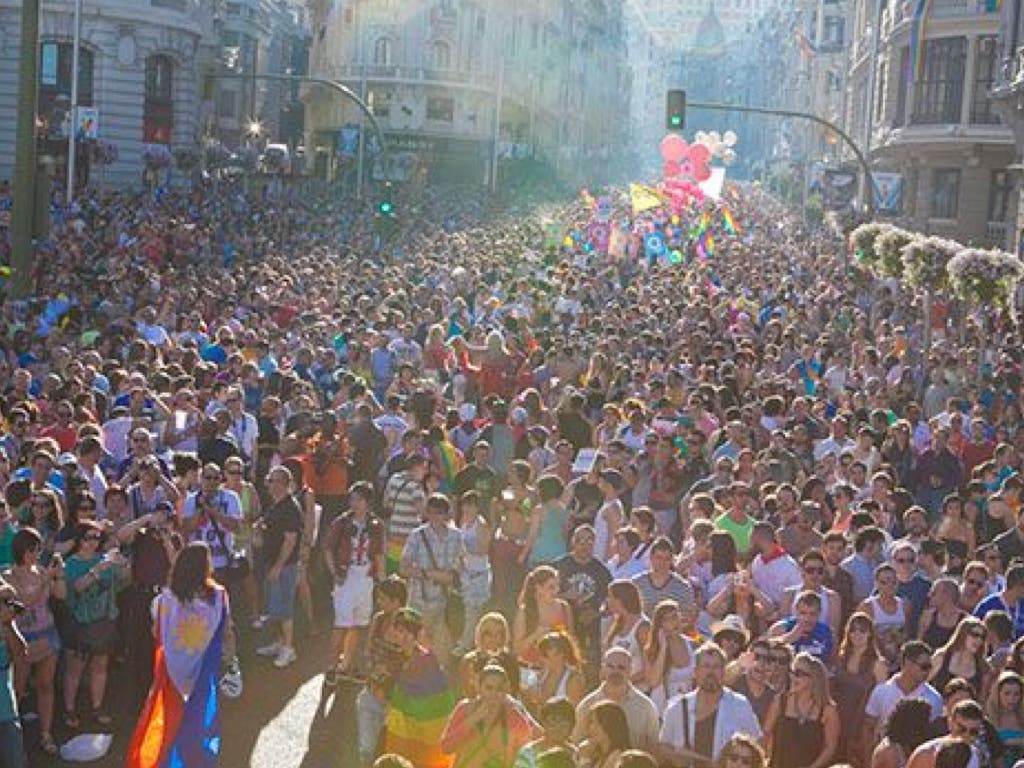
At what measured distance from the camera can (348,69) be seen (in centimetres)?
9081

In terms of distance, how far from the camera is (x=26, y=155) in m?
18.0

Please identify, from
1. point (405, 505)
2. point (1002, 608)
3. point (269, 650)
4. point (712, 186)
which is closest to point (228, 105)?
point (712, 186)

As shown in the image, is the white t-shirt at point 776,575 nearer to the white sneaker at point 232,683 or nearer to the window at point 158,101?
the white sneaker at point 232,683

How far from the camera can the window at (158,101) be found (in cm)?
6162

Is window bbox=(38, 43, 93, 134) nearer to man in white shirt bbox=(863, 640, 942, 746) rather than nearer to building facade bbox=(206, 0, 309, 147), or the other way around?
building facade bbox=(206, 0, 309, 147)

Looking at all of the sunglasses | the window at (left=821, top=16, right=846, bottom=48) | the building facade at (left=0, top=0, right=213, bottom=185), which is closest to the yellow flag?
the building facade at (left=0, top=0, right=213, bottom=185)

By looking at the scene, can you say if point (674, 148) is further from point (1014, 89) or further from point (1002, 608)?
point (1002, 608)

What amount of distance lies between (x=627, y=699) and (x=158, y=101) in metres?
55.9

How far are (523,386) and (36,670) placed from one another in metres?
9.06

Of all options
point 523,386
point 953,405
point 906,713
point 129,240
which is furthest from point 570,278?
point 906,713

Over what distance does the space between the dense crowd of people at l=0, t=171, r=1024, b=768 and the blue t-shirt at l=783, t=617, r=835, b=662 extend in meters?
0.01

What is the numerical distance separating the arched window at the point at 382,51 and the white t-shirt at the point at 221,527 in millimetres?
79691

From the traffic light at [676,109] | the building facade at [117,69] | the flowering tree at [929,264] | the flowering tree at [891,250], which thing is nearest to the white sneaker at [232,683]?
the flowering tree at [929,264]

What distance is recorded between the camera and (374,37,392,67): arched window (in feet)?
297
